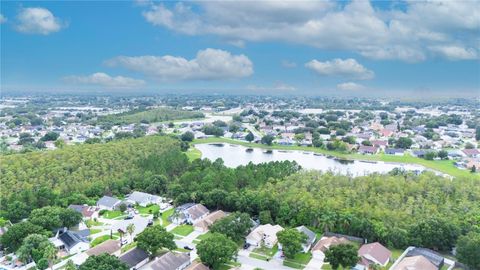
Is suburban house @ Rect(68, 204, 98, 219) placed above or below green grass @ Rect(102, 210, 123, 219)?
above

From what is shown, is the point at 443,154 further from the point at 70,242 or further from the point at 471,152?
the point at 70,242

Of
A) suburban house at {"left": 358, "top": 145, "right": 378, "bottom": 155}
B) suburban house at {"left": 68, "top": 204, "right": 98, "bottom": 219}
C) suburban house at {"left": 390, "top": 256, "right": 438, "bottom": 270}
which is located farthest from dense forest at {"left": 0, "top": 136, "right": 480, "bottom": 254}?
suburban house at {"left": 358, "top": 145, "right": 378, "bottom": 155}

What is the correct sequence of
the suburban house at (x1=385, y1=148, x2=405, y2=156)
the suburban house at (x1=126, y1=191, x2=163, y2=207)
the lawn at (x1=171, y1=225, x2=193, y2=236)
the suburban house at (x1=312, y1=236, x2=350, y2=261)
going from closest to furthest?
the suburban house at (x1=312, y1=236, x2=350, y2=261) → the lawn at (x1=171, y1=225, x2=193, y2=236) → the suburban house at (x1=126, y1=191, x2=163, y2=207) → the suburban house at (x1=385, y1=148, x2=405, y2=156)

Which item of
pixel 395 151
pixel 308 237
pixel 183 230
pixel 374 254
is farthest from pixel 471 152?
pixel 183 230

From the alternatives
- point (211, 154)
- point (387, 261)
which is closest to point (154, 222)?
point (387, 261)

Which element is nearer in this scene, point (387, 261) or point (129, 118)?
point (387, 261)

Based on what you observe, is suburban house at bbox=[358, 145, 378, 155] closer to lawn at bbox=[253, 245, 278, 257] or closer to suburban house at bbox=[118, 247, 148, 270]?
lawn at bbox=[253, 245, 278, 257]

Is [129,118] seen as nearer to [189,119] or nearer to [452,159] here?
[189,119]
